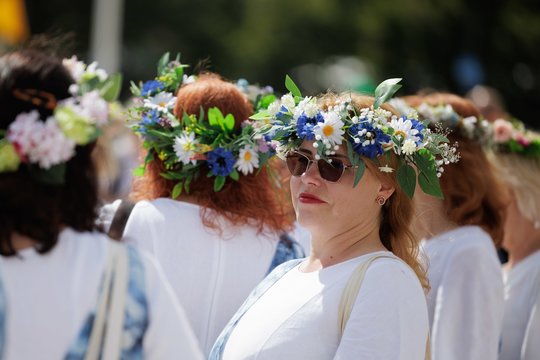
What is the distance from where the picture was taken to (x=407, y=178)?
3270 millimetres

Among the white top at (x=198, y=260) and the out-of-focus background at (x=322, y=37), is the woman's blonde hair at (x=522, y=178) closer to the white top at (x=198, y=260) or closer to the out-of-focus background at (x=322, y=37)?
the white top at (x=198, y=260)

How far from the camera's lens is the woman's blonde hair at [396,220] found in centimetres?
334

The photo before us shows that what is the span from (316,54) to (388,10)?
279 inches

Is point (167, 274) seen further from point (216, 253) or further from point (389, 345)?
point (389, 345)

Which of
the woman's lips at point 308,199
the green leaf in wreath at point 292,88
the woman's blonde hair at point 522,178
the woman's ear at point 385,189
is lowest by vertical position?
the woman's blonde hair at point 522,178

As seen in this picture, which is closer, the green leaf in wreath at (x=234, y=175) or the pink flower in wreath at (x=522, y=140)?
the green leaf in wreath at (x=234, y=175)

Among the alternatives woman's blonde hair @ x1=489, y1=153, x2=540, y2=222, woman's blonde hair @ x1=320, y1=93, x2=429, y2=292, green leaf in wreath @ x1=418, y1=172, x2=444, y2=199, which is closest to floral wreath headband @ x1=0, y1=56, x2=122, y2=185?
woman's blonde hair @ x1=320, y1=93, x2=429, y2=292

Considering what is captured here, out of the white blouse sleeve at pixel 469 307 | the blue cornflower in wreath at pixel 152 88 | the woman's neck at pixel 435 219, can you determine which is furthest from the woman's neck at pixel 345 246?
the blue cornflower in wreath at pixel 152 88

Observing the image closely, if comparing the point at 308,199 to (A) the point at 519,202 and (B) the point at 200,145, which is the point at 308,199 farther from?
(A) the point at 519,202

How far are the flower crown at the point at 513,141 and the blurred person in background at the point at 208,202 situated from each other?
57.6 inches

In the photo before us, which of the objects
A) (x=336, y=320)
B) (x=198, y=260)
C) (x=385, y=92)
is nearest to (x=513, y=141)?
(x=385, y=92)

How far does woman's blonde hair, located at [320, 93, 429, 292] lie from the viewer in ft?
11.0

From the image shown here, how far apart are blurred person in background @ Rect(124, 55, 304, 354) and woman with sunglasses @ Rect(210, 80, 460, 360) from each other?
1.16 feet

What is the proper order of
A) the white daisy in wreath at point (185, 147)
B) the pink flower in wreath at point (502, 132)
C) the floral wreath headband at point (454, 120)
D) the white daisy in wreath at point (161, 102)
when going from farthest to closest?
the pink flower in wreath at point (502, 132) < the floral wreath headband at point (454, 120) < the white daisy in wreath at point (161, 102) < the white daisy in wreath at point (185, 147)
